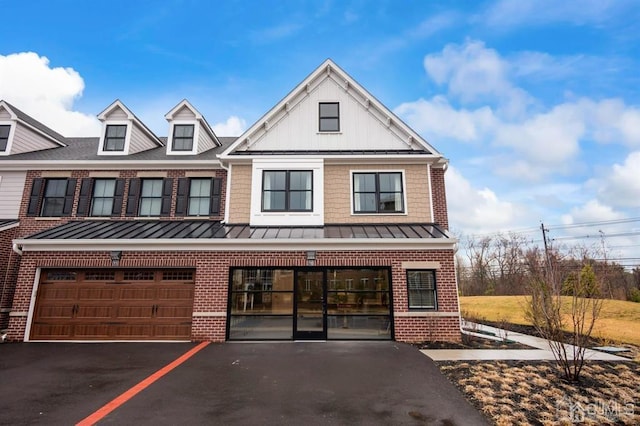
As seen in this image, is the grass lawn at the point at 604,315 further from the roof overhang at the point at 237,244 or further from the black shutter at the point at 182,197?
the black shutter at the point at 182,197

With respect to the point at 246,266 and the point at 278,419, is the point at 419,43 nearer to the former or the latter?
the point at 246,266

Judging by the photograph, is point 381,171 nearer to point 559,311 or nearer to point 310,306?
point 310,306

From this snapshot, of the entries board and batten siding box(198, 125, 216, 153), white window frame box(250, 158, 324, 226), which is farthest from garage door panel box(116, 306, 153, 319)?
board and batten siding box(198, 125, 216, 153)

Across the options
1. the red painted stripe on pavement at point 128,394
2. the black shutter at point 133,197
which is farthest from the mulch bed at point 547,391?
the black shutter at point 133,197

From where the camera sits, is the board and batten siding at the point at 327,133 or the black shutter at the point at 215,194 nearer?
the board and batten siding at the point at 327,133

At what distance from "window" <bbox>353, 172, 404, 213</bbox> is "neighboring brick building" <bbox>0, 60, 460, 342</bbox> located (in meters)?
0.06

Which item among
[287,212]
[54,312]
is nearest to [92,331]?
[54,312]

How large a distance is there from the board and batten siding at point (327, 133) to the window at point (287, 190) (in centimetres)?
127

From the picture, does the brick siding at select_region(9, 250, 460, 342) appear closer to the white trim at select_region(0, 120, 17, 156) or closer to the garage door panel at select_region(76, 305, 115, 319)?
the garage door panel at select_region(76, 305, 115, 319)

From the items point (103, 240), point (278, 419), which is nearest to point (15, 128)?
point (103, 240)

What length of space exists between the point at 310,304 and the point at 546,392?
684 cm

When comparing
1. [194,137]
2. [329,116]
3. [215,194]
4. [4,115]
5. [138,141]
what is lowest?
[215,194]

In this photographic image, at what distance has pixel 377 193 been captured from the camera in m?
12.8

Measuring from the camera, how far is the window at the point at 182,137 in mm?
15094
